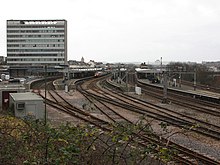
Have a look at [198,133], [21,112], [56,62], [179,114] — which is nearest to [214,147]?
[198,133]

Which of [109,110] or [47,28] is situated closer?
[109,110]

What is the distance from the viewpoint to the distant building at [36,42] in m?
121

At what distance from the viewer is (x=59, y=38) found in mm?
123938

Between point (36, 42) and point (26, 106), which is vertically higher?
point (36, 42)

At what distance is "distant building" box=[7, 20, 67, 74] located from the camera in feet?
398

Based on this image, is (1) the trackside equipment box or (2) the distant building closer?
(1) the trackside equipment box

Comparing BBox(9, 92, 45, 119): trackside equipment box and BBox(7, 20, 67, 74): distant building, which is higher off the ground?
BBox(7, 20, 67, 74): distant building

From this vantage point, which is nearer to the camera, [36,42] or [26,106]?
[26,106]

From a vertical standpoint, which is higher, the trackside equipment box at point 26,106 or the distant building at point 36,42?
the distant building at point 36,42

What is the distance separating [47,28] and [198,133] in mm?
114177

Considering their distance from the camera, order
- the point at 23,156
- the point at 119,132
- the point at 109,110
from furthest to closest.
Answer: the point at 109,110 → the point at 23,156 → the point at 119,132

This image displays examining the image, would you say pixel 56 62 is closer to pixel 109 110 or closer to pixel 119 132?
pixel 109 110

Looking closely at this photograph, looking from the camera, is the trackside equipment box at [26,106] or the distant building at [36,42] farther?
the distant building at [36,42]

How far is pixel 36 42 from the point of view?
12350 centimetres
